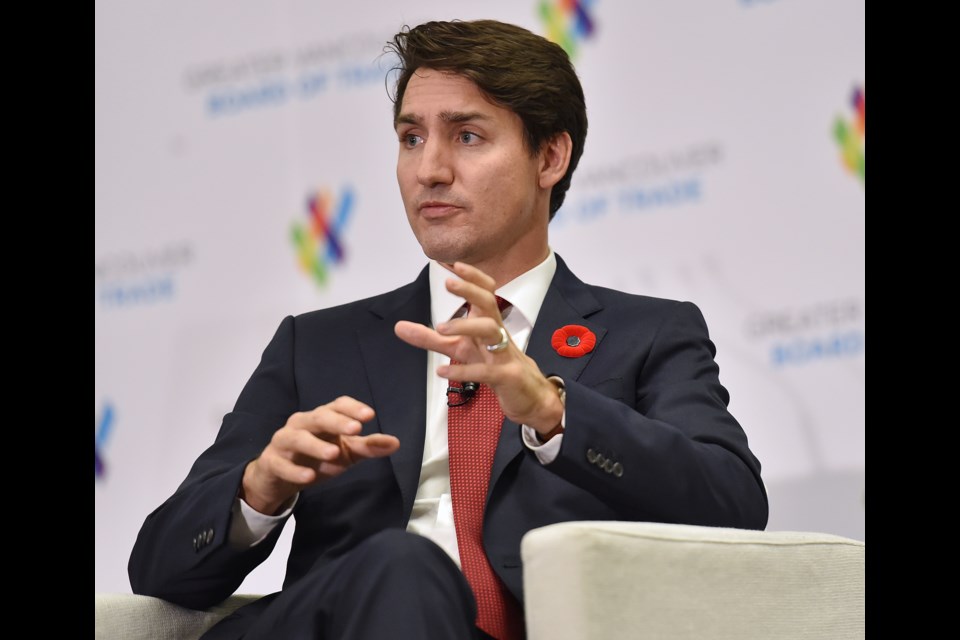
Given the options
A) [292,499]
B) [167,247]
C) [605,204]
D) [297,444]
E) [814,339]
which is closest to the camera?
[297,444]

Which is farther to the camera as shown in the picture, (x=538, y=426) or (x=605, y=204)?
(x=605, y=204)

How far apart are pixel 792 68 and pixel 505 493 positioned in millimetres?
1676

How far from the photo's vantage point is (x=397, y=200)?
366 cm

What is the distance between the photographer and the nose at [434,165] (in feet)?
7.47

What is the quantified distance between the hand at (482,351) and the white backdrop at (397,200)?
4.87ft

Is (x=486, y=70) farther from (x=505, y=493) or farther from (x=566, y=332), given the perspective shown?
(x=505, y=493)

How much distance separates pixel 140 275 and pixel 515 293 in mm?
2034

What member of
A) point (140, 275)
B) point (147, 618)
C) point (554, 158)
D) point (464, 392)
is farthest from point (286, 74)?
point (147, 618)

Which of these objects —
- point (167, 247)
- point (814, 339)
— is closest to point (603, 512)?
point (814, 339)

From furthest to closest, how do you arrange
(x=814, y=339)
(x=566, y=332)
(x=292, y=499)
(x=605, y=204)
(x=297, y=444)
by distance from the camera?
(x=605, y=204) < (x=814, y=339) < (x=566, y=332) < (x=292, y=499) < (x=297, y=444)

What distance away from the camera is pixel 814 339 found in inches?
121

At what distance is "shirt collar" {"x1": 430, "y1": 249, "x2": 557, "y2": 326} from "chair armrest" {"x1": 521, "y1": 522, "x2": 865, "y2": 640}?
70cm

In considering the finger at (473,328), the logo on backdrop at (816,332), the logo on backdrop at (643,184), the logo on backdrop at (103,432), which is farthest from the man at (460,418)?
the logo on backdrop at (103,432)

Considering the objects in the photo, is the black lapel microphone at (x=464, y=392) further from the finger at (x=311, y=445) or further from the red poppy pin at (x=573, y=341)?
the finger at (x=311, y=445)
